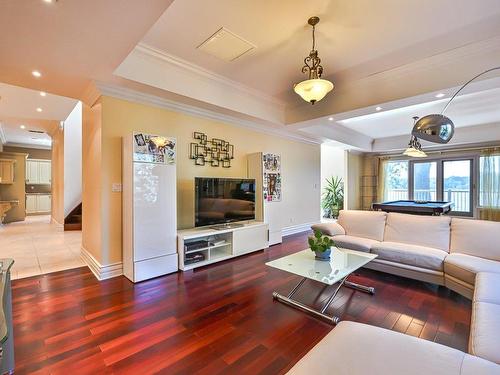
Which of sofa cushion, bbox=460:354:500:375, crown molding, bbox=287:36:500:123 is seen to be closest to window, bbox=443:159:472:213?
crown molding, bbox=287:36:500:123

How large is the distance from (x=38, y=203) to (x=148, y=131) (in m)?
8.48

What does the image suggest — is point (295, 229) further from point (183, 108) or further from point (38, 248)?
point (38, 248)

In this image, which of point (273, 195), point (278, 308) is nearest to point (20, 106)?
point (273, 195)

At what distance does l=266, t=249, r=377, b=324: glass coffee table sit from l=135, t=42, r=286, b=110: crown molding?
273 centimetres

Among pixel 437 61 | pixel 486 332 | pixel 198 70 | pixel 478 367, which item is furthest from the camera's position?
pixel 198 70

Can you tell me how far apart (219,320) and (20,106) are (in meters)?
6.05

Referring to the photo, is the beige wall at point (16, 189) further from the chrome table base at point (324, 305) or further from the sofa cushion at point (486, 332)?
the sofa cushion at point (486, 332)

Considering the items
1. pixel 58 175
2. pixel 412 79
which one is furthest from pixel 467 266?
pixel 58 175

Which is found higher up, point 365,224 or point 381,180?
point 381,180

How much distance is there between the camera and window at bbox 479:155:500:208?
6523 millimetres

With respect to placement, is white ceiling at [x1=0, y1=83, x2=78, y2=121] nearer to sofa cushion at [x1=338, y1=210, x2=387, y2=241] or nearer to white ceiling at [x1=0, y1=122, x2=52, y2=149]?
white ceiling at [x1=0, y1=122, x2=52, y2=149]

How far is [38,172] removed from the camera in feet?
29.9

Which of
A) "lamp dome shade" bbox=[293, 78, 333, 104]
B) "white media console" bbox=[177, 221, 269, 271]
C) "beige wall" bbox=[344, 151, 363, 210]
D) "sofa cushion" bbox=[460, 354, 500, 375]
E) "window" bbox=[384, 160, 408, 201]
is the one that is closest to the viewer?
"sofa cushion" bbox=[460, 354, 500, 375]

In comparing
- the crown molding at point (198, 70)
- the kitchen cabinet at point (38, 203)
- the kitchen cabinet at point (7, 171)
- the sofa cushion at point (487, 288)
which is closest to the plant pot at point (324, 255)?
the sofa cushion at point (487, 288)
